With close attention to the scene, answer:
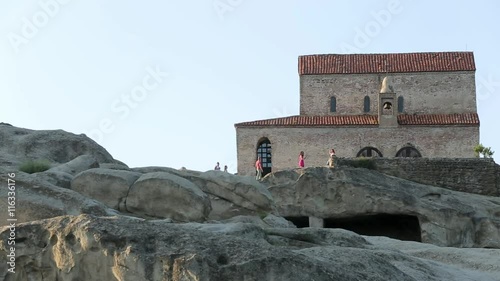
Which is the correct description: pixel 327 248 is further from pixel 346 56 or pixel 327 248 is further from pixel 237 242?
pixel 346 56

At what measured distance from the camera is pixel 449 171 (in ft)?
116

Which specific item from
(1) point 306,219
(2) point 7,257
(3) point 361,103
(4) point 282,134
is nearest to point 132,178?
(2) point 7,257

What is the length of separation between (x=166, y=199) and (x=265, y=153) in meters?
32.0

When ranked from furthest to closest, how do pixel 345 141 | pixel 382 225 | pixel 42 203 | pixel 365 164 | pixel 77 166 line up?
1. pixel 345 141
2. pixel 365 164
3. pixel 382 225
4. pixel 77 166
5. pixel 42 203

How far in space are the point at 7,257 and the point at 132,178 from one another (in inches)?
232

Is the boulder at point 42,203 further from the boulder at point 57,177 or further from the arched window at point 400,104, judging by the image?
the arched window at point 400,104

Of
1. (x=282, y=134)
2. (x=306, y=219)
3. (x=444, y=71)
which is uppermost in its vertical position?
(x=444, y=71)

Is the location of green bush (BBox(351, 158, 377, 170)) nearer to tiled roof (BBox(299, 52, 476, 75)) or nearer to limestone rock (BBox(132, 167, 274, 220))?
tiled roof (BBox(299, 52, 476, 75))

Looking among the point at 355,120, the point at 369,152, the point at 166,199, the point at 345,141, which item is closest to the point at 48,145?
the point at 166,199

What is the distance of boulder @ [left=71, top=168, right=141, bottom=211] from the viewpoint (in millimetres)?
15078

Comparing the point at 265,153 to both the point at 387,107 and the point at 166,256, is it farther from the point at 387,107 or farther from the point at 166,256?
the point at 166,256

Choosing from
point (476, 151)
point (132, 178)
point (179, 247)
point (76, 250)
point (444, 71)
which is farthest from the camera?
point (444, 71)

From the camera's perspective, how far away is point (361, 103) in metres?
51.2

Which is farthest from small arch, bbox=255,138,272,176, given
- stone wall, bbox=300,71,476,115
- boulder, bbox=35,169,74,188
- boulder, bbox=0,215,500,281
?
boulder, bbox=0,215,500,281
